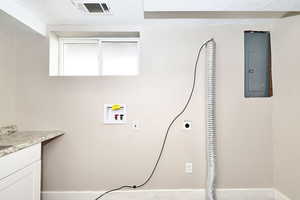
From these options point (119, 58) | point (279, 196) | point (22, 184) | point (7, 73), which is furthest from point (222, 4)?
point (7, 73)

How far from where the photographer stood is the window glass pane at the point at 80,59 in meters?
2.59

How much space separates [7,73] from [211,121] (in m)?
2.45

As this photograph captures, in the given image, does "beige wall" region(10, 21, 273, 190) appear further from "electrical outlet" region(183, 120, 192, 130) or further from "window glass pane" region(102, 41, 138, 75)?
"window glass pane" region(102, 41, 138, 75)

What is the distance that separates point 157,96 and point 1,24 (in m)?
1.92

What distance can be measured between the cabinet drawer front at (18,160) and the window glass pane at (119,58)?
1.33 meters

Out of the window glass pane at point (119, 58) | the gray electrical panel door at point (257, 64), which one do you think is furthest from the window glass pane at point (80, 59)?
the gray electrical panel door at point (257, 64)

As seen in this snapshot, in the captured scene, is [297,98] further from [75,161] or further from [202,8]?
[75,161]

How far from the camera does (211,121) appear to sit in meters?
2.14

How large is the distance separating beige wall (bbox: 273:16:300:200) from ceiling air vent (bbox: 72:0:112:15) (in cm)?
197

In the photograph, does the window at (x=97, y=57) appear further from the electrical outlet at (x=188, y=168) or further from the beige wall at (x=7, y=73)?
the electrical outlet at (x=188, y=168)

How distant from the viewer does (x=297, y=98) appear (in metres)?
1.89

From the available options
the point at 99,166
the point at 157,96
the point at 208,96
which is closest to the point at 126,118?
the point at 157,96

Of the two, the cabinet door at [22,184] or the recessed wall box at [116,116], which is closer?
the cabinet door at [22,184]

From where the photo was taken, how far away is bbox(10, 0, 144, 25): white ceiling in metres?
1.81
